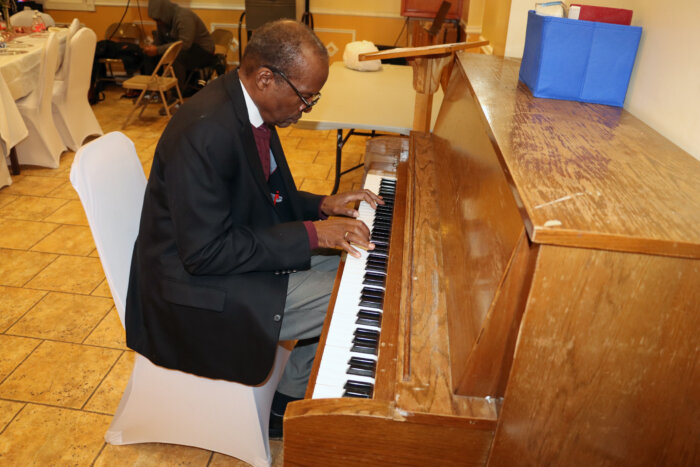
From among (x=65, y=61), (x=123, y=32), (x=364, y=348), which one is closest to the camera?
(x=364, y=348)

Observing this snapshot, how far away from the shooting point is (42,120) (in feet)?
13.1

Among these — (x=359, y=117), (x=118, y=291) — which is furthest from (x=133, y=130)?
(x=118, y=291)

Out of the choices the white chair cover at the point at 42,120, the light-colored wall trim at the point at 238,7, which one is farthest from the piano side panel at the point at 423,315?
the light-colored wall trim at the point at 238,7

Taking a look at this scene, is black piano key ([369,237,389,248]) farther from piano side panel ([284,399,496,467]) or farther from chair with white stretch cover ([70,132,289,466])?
piano side panel ([284,399,496,467])

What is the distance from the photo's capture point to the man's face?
1.40 m

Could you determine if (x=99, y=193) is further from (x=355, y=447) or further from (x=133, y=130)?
(x=133, y=130)

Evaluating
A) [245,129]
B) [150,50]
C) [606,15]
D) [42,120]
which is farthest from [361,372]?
[150,50]

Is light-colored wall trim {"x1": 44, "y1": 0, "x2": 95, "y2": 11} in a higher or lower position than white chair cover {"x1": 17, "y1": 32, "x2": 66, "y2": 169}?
higher

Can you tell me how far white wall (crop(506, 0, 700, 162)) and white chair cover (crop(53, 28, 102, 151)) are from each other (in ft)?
13.2

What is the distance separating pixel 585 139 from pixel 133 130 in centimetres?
482

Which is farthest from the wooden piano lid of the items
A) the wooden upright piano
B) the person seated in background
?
the person seated in background

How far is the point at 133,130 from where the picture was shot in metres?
5.14

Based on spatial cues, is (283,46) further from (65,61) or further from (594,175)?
(65,61)

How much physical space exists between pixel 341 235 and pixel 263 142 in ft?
1.22
